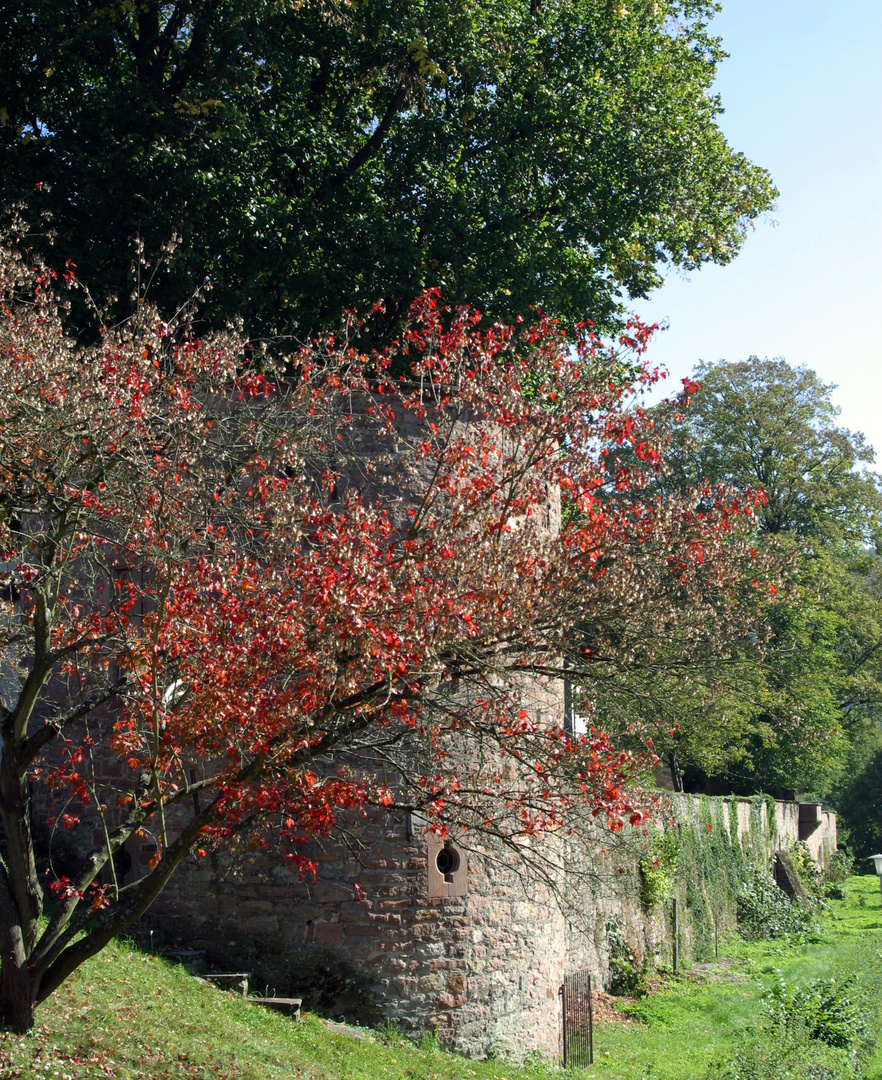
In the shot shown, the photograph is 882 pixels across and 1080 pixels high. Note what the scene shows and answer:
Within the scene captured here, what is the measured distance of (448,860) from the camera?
34.1 ft

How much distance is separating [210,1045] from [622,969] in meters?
8.59

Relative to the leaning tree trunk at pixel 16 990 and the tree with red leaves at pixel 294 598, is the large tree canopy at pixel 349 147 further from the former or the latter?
the leaning tree trunk at pixel 16 990

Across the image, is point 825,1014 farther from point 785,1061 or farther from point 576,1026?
point 576,1026

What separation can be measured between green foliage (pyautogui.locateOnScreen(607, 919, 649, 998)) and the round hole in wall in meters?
5.85

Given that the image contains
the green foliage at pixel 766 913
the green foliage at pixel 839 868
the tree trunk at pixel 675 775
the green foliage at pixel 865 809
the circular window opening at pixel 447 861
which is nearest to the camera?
the circular window opening at pixel 447 861

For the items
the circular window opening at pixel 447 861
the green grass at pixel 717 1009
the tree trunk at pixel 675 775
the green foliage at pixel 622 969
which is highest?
the tree trunk at pixel 675 775

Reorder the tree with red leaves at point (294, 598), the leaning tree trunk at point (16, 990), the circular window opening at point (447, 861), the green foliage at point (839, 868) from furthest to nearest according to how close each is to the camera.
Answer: the green foliage at point (839, 868) → the circular window opening at point (447, 861) → the leaning tree trunk at point (16, 990) → the tree with red leaves at point (294, 598)

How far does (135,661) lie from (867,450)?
29971mm

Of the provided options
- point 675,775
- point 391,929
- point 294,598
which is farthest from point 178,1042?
point 675,775

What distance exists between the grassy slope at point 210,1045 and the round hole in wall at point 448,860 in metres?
1.53

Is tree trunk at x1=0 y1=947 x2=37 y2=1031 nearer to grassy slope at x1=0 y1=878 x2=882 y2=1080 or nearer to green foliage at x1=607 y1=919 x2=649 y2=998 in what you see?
grassy slope at x1=0 y1=878 x2=882 y2=1080

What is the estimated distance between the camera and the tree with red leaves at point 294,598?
6.75 m

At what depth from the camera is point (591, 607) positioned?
7867 mm

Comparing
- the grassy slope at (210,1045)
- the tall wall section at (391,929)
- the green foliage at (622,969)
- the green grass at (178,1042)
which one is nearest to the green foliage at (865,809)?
the green foliage at (622,969)
